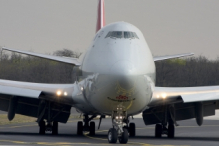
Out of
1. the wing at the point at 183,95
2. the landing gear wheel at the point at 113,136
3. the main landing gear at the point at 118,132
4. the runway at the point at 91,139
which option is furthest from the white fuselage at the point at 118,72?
the wing at the point at 183,95

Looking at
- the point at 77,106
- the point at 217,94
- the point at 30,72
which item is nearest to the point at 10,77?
the point at 30,72

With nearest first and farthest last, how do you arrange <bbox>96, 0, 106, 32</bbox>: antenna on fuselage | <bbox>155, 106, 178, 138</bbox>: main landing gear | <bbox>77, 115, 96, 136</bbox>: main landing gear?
<bbox>155, 106, 178, 138</bbox>: main landing gear, <bbox>77, 115, 96, 136</bbox>: main landing gear, <bbox>96, 0, 106, 32</bbox>: antenna on fuselage

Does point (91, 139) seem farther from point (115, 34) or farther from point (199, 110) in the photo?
point (199, 110)

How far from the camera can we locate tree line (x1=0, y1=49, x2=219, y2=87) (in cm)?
4859

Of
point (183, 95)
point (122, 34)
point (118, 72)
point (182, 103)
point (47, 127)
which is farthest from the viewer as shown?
point (47, 127)

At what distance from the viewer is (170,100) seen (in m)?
22.5

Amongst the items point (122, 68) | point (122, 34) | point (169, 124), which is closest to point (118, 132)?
point (122, 68)

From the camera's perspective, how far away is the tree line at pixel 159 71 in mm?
48594

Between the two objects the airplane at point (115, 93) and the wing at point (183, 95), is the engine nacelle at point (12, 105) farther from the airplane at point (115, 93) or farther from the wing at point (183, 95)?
the wing at point (183, 95)

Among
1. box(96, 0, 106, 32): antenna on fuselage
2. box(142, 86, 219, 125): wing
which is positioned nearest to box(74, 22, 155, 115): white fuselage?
box(142, 86, 219, 125): wing

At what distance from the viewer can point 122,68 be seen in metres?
18.0

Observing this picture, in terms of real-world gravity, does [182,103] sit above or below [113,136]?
above

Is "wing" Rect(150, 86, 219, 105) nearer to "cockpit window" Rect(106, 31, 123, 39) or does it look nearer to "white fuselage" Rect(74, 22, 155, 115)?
"white fuselage" Rect(74, 22, 155, 115)

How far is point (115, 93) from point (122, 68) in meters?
1.07
